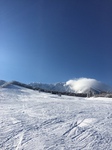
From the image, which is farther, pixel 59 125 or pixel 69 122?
pixel 69 122

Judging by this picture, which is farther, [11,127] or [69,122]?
[69,122]

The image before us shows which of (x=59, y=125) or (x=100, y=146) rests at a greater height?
(x=59, y=125)

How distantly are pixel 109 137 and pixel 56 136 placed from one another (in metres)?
2.78

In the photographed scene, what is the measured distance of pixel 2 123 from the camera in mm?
12906

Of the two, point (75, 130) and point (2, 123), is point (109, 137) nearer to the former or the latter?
point (75, 130)

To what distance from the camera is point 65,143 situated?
31.3 feet

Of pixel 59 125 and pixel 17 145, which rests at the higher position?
pixel 59 125

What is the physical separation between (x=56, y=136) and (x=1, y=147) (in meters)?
2.92

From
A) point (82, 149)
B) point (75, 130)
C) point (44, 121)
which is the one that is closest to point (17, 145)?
point (82, 149)

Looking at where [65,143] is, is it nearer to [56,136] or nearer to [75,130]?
[56,136]

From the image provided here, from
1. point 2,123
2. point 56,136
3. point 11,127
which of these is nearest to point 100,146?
point 56,136

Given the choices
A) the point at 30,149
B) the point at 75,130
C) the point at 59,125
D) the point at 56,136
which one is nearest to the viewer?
the point at 30,149

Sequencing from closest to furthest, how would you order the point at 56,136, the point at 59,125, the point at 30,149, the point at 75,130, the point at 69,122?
1. the point at 30,149
2. the point at 56,136
3. the point at 75,130
4. the point at 59,125
5. the point at 69,122

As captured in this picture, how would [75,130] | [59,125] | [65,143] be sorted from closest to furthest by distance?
[65,143] < [75,130] < [59,125]
